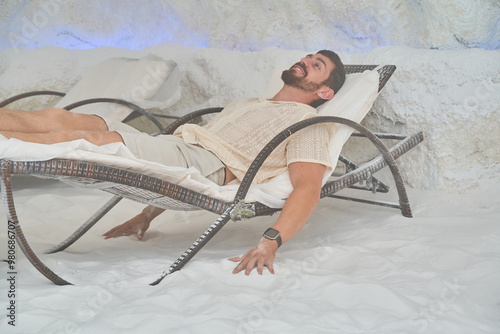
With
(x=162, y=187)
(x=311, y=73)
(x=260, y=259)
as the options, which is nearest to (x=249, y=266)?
(x=260, y=259)

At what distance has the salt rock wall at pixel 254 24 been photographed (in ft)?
12.1

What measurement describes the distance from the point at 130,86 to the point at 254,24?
1.13 meters

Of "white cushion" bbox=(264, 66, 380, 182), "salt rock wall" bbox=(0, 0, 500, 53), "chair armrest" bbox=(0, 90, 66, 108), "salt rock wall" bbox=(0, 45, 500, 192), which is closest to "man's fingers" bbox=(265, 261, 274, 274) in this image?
"white cushion" bbox=(264, 66, 380, 182)

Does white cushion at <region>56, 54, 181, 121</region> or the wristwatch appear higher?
white cushion at <region>56, 54, 181, 121</region>

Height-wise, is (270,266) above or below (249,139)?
below

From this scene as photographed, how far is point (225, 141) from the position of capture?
9.66 ft

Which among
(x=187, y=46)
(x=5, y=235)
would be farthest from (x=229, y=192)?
(x=187, y=46)

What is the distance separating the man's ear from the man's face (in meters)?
0.03

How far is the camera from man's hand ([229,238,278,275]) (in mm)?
2225

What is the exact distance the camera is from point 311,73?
320cm

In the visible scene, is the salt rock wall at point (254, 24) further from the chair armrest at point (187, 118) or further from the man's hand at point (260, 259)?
the man's hand at point (260, 259)

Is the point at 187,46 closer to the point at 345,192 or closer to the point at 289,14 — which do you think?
the point at 289,14

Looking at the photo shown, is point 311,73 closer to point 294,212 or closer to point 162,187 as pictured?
point 294,212

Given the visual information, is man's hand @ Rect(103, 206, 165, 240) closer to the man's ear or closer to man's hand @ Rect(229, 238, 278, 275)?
man's hand @ Rect(229, 238, 278, 275)
